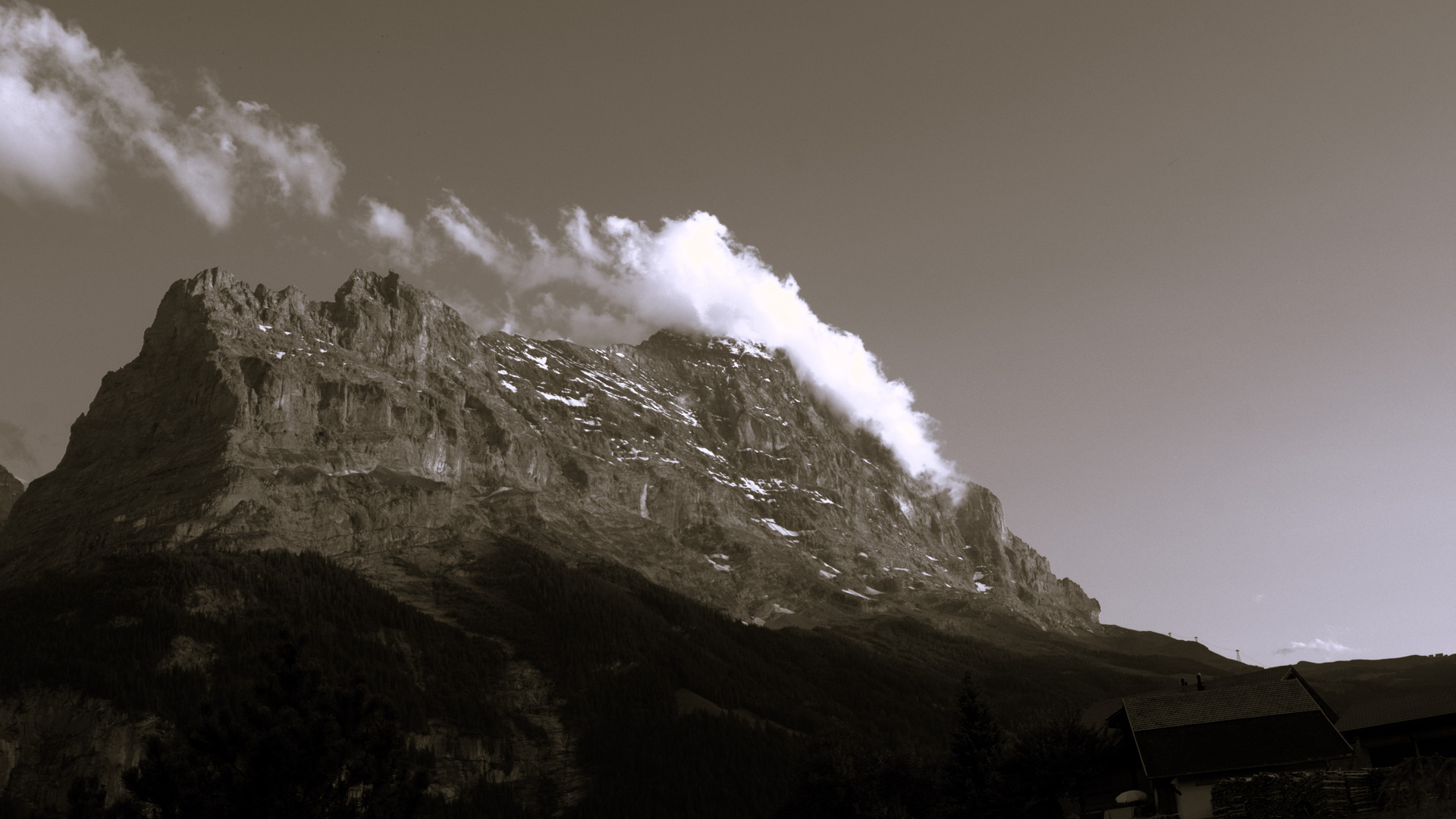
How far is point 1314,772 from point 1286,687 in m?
19.6

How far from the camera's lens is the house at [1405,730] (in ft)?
189

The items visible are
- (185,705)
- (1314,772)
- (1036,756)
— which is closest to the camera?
(1314,772)

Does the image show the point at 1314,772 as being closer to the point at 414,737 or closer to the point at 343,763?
the point at 343,763

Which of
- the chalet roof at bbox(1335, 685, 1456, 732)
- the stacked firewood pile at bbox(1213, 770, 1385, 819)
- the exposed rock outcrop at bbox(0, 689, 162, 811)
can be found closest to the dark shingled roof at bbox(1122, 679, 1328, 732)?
the chalet roof at bbox(1335, 685, 1456, 732)

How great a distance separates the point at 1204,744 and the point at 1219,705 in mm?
3610

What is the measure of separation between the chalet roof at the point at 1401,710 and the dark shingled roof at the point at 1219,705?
2695mm

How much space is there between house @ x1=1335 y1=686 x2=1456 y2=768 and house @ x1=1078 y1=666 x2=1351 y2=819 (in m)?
1.62

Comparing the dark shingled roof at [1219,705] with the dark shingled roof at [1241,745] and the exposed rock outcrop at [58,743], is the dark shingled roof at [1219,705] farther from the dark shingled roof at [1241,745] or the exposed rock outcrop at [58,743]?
the exposed rock outcrop at [58,743]

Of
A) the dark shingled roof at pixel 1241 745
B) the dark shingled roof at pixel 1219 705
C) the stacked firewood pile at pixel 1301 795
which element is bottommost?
the stacked firewood pile at pixel 1301 795

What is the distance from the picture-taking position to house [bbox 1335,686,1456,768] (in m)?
57.5

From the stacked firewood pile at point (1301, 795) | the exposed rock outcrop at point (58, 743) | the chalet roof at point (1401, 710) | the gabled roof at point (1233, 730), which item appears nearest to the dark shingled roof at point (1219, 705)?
the gabled roof at point (1233, 730)

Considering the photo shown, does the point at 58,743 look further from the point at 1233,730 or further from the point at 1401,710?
the point at 1401,710

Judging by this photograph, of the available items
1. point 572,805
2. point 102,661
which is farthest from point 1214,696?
point 102,661

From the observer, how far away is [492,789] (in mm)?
181750
